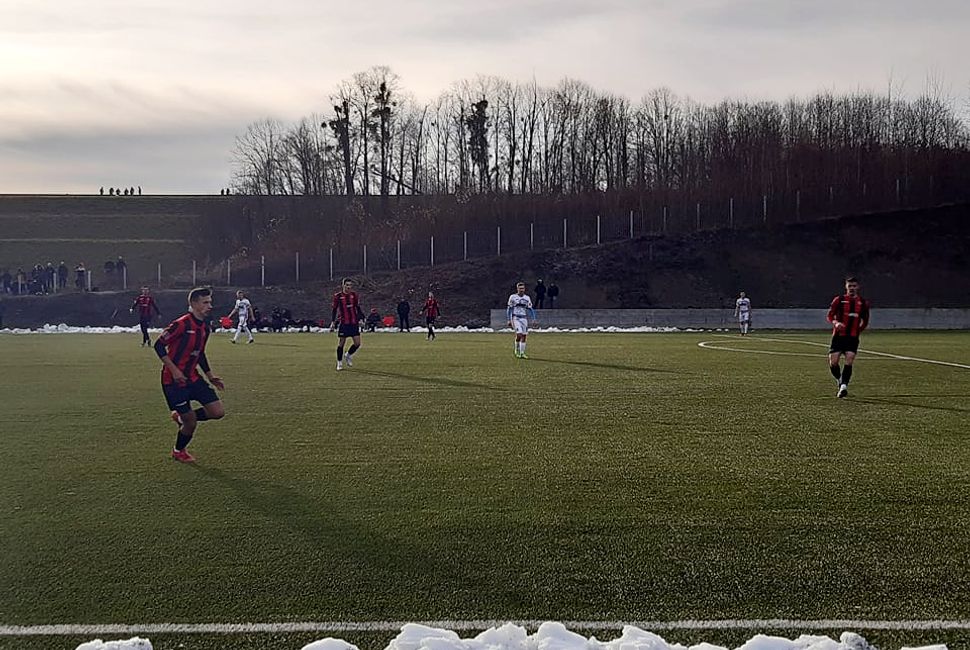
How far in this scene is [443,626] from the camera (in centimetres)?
448

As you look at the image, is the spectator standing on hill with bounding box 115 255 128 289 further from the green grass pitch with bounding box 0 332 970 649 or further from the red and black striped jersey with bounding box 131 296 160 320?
the green grass pitch with bounding box 0 332 970 649

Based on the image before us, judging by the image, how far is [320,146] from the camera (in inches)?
2815

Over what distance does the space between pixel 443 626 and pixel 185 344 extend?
543 cm

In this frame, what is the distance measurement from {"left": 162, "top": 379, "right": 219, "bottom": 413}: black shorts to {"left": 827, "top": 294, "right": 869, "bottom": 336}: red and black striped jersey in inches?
393

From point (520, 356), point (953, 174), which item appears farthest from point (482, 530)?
point (953, 174)

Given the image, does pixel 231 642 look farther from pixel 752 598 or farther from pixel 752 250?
pixel 752 250

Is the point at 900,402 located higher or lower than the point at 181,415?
lower

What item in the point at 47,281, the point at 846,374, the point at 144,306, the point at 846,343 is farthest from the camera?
the point at 47,281

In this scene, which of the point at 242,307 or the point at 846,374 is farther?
the point at 242,307

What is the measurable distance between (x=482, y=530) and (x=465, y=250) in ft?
165

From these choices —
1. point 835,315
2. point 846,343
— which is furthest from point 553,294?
point 846,343

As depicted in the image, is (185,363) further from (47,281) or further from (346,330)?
(47,281)

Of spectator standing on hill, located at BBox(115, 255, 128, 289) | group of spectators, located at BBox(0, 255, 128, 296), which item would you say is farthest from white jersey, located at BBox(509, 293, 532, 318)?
group of spectators, located at BBox(0, 255, 128, 296)

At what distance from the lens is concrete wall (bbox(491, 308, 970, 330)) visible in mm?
42344
